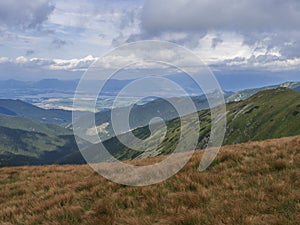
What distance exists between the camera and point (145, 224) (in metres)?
7.29

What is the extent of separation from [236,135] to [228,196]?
199 m

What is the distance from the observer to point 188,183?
32.2ft

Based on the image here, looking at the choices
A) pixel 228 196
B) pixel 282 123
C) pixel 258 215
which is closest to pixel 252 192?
pixel 228 196

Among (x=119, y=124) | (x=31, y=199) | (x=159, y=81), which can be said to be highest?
(x=159, y=81)

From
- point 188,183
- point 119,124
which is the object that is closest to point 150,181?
point 188,183

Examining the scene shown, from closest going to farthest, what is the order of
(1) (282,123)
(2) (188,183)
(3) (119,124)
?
(2) (188,183) → (3) (119,124) → (1) (282,123)

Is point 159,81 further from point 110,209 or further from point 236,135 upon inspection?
point 236,135

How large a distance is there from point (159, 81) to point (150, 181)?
402 cm

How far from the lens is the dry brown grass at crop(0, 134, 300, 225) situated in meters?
7.08

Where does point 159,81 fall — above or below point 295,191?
above

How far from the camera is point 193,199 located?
8.27 metres

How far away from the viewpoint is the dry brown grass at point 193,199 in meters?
7.08

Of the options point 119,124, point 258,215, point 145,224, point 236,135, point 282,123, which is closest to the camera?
point 258,215

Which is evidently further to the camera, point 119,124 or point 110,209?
point 119,124
